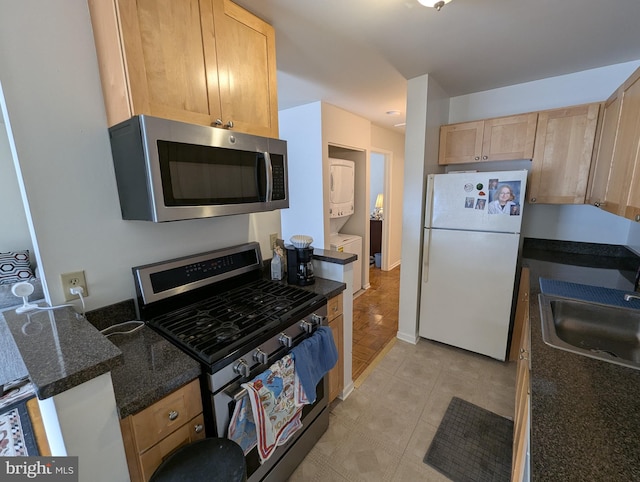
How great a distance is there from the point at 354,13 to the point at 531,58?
1.44 metres

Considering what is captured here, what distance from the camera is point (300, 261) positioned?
5.64 feet

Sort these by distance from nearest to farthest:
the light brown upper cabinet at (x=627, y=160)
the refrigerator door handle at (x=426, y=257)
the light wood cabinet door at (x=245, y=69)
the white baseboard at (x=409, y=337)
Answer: the light brown upper cabinet at (x=627, y=160)
the light wood cabinet door at (x=245, y=69)
the refrigerator door handle at (x=426, y=257)
the white baseboard at (x=409, y=337)

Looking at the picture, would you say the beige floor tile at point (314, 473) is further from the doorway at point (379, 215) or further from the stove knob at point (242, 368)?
the doorway at point (379, 215)

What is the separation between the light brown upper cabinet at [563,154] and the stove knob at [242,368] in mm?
2528

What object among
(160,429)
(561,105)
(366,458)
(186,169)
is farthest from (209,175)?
(561,105)

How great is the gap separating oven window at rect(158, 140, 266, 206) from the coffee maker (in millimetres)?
397

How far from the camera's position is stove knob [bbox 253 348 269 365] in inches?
45.6

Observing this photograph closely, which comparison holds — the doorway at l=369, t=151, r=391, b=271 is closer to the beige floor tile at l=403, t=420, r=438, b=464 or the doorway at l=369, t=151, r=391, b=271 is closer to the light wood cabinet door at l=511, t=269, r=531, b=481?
the beige floor tile at l=403, t=420, r=438, b=464

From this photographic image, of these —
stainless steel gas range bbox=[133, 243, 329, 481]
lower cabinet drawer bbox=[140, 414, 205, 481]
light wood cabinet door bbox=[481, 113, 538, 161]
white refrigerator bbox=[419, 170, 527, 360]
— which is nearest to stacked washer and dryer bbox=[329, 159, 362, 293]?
white refrigerator bbox=[419, 170, 527, 360]

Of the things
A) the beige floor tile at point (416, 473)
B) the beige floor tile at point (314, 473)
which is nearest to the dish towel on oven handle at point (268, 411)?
the beige floor tile at point (314, 473)

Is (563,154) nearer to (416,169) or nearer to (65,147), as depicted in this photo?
(416,169)

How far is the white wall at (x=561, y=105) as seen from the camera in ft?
7.19

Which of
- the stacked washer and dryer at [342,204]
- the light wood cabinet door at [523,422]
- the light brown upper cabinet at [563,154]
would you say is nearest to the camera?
the light wood cabinet door at [523,422]

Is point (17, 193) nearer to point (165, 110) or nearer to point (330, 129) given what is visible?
point (165, 110)
